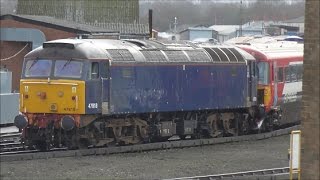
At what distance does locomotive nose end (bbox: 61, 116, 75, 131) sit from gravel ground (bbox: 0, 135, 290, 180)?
0.86 metres

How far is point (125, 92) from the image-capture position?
19.1m

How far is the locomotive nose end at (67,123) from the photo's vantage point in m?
17.7

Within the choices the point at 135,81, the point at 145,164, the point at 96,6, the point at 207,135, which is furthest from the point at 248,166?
the point at 96,6

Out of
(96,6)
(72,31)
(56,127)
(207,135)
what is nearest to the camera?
(56,127)

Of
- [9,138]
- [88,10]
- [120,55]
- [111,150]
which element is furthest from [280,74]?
[88,10]

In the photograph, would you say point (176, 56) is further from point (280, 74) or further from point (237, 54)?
point (280, 74)

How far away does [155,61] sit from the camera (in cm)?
1978

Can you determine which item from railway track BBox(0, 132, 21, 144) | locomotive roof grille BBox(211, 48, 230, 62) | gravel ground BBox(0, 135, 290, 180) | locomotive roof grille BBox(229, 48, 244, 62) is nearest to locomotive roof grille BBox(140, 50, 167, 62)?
gravel ground BBox(0, 135, 290, 180)

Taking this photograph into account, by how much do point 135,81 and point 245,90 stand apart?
5.26 m

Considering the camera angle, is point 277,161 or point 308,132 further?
point 277,161

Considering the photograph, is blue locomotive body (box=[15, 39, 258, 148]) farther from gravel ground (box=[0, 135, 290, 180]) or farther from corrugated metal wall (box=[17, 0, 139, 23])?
corrugated metal wall (box=[17, 0, 139, 23])

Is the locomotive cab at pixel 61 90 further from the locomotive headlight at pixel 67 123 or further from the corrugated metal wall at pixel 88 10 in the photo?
the corrugated metal wall at pixel 88 10

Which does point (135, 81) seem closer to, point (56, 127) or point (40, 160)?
point (56, 127)

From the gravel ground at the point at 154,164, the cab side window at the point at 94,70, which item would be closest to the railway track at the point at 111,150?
the gravel ground at the point at 154,164
